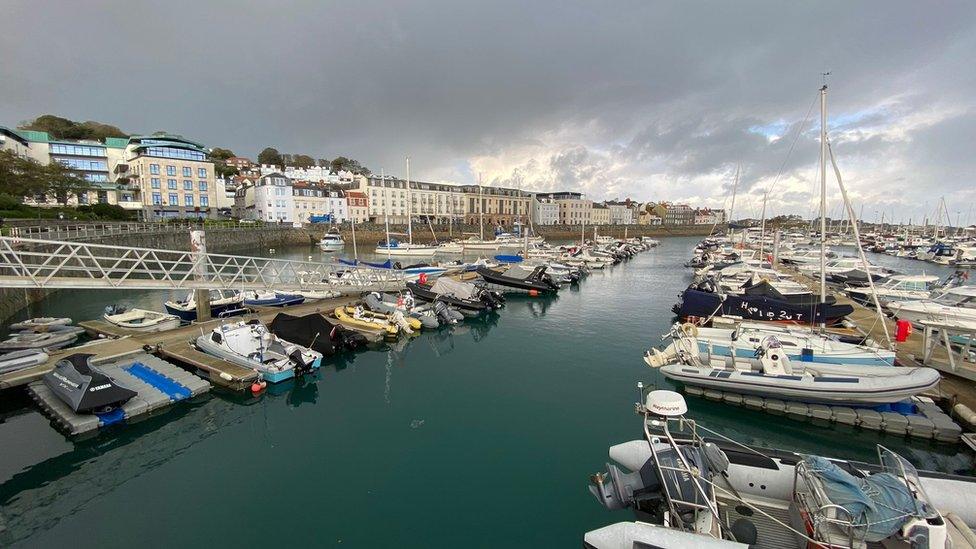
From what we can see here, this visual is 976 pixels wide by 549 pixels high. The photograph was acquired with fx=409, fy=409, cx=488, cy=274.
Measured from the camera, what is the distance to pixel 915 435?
13.1m

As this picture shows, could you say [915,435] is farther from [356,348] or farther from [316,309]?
[316,309]

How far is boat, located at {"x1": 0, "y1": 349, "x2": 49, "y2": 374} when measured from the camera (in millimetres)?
15258

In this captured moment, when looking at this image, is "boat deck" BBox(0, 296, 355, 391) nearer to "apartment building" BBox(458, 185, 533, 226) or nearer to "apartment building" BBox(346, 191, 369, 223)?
"apartment building" BBox(346, 191, 369, 223)

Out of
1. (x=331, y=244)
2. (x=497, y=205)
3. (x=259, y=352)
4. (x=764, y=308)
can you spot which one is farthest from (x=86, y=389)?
(x=497, y=205)

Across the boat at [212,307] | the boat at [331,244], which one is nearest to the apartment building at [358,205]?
the boat at [331,244]

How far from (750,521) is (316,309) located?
2449cm

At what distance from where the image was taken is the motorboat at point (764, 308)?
2375cm

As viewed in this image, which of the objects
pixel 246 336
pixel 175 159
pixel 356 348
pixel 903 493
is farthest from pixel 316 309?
pixel 175 159

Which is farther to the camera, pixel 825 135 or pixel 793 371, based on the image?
pixel 825 135

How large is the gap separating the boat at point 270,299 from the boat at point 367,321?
14.0 ft

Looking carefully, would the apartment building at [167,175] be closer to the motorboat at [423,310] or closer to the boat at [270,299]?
the boat at [270,299]

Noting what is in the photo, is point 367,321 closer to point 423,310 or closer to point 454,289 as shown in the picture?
point 423,310

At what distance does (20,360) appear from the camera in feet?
51.1

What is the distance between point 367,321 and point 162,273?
2179cm
